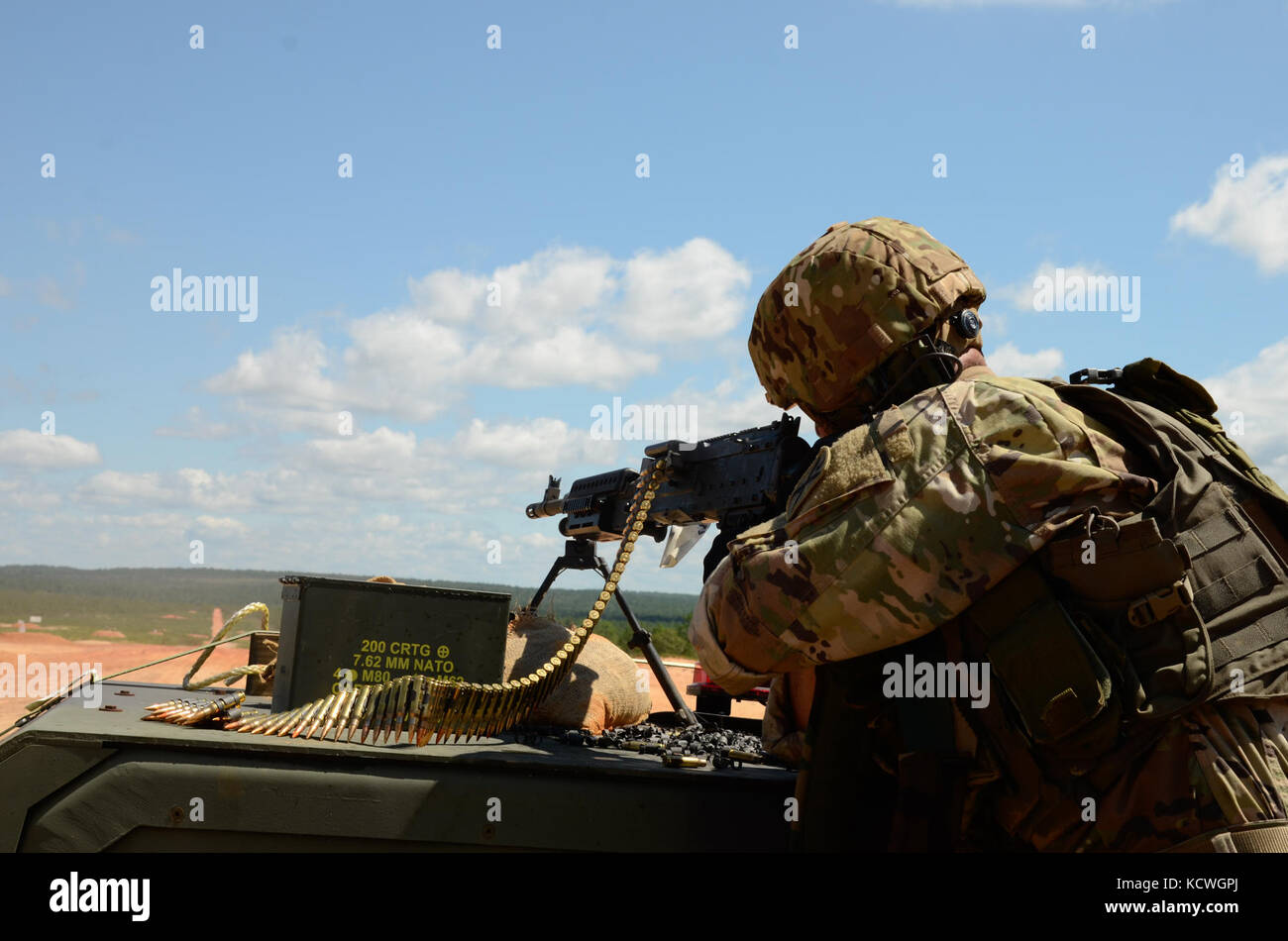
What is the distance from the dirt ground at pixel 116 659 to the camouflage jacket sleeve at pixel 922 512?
506 inches

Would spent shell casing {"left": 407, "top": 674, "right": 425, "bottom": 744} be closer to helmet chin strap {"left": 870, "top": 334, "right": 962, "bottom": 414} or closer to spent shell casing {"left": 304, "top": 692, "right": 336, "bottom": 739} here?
spent shell casing {"left": 304, "top": 692, "right": 336, "bottom": 739}

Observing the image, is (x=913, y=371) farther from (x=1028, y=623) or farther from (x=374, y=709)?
(x=374, y=709)

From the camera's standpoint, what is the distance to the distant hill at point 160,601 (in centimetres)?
2441

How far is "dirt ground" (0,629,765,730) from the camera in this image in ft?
56.2

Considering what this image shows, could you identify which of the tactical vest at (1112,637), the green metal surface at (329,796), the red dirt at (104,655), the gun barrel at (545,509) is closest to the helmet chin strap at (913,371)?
the tactical vest at (1112,637)

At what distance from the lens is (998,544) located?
7.82 feet

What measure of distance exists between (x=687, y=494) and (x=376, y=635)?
162cm

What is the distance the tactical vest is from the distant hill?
60.7 inches

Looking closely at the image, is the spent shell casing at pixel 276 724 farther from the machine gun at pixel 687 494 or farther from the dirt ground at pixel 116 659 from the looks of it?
the dirt ground at pixel 116 659

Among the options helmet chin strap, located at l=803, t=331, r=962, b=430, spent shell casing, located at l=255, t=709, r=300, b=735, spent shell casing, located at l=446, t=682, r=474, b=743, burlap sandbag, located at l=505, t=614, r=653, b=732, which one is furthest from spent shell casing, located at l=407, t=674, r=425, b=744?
helmet chin strap, located at l=803, t=331, r=962, b=430
